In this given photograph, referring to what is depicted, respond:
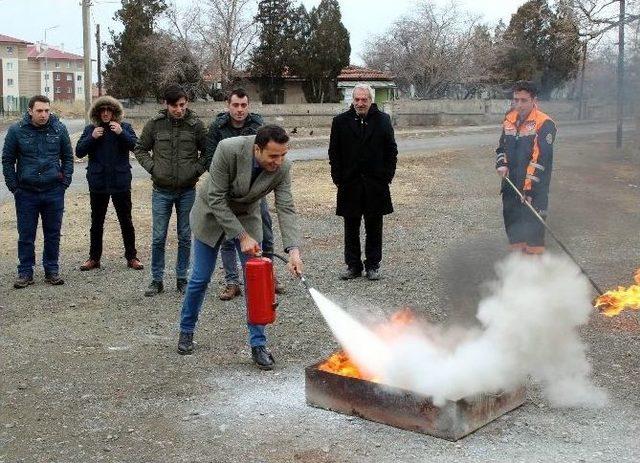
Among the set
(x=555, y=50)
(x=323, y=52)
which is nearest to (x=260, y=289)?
(x=555, y=50)

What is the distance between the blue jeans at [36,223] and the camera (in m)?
8.28

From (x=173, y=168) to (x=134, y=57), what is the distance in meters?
38.5

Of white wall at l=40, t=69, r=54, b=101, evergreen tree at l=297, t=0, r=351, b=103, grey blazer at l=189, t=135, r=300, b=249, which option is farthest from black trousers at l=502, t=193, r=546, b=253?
white wall at l=40, t=69, r=54, b=101

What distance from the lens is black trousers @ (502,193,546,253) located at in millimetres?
7027

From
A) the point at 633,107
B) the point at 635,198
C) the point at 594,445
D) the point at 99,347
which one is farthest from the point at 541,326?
the point at 635,198

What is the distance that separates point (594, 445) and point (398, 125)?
35.2m

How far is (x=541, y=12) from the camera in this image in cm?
2359

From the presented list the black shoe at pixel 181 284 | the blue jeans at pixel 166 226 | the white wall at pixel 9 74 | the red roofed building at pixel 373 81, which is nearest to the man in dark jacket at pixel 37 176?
the blue jeans at pixel 166 226

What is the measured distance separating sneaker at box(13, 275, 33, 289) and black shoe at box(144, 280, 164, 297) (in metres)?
1.47

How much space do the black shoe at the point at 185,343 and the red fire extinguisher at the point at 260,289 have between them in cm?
87

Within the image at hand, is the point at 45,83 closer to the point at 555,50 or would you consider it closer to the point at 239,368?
the point at 555,50

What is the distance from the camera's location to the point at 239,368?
571 cm

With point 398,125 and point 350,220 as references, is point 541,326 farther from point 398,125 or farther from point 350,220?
point 398,125

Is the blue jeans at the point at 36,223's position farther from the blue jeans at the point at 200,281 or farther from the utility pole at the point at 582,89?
the utility pole at the point at 582,89
